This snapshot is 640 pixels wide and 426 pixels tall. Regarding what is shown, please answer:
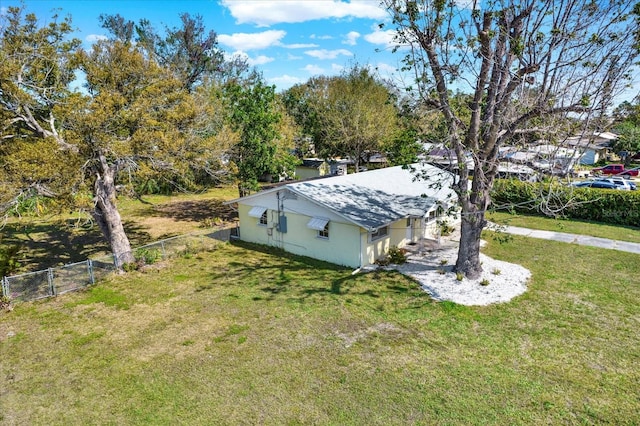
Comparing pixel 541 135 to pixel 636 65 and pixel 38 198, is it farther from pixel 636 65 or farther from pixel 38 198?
pixel 38 198

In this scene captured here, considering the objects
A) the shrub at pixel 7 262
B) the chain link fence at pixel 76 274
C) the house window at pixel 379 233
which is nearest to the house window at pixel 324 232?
the house window at pixel 379 233

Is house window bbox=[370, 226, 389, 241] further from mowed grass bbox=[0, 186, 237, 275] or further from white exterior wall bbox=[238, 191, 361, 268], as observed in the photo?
mowed grass bbox=[0, 186, 237, 275]

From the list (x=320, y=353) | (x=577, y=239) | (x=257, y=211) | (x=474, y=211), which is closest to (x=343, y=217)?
(x=474, y=211)

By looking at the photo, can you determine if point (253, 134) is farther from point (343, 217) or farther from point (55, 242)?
point (55, 242)

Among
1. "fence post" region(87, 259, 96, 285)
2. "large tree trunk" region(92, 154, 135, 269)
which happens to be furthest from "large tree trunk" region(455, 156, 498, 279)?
"fence post" region(87, 259, 96, 285)

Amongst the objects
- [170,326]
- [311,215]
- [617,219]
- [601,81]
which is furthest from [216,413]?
[617,219]

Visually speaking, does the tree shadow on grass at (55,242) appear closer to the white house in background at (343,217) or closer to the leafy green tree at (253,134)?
the leafy green tree at (253,134)
